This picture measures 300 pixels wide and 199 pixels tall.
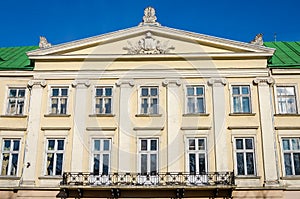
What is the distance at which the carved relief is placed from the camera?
23.0 meters

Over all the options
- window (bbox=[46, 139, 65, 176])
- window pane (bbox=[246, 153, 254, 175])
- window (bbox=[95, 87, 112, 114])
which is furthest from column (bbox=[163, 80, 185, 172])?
window (bbox=[46, 139, 65, 176])

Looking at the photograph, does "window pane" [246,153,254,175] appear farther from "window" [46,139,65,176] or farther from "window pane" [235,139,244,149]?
"window" [46,139,65,176]

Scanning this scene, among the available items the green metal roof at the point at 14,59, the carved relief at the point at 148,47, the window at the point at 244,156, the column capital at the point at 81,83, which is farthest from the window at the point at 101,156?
the window at the point at 244,156

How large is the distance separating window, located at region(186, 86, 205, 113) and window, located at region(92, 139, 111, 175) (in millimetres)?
4686

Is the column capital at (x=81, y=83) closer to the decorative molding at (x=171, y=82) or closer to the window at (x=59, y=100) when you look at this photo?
the window at (x=59, y=100)

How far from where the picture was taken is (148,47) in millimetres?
23125

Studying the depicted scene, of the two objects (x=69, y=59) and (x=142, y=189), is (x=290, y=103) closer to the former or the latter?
(x=142, y=189)

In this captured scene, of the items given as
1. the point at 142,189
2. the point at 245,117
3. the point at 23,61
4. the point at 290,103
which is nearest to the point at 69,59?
the point at 23,61

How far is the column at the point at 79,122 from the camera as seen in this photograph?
21250 millimetres

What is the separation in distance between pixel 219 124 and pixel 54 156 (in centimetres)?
868

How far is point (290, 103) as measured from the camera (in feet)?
73.8

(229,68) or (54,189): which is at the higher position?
(229,68)

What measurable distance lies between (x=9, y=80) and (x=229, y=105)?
40.0 ft

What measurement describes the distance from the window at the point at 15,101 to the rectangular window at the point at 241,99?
11.5 meters
